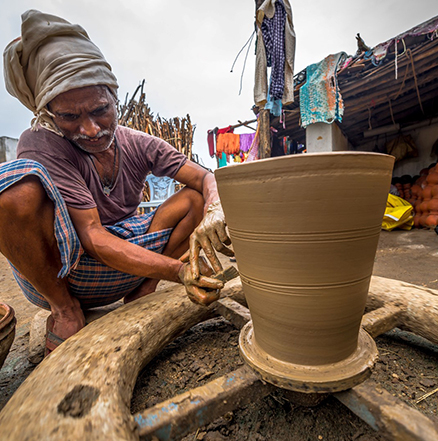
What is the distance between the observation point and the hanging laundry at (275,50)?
161 inches

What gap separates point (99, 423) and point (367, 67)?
17.9 feet

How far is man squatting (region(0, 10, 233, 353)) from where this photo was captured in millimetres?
1155

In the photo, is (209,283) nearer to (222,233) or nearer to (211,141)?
(222,233)

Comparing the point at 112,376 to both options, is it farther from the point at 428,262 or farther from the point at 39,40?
the point at 428,262

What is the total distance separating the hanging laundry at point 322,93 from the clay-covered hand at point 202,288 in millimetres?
4332

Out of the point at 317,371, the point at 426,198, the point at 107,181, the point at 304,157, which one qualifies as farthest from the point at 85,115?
the point at 426,198

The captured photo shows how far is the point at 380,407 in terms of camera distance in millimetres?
682

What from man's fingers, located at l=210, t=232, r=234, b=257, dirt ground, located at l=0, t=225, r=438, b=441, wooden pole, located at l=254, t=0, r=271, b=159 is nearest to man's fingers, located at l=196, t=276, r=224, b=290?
man's fingers, located at l=210, t=232, r=234, b=257

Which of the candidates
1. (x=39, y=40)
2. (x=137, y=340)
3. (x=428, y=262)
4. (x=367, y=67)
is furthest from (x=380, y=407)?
(x=367, y=67)

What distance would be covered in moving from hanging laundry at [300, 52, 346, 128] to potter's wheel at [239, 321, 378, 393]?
4434 millimetres

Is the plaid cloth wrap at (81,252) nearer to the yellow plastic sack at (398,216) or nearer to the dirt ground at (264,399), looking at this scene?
the dirt ground at (264,399)

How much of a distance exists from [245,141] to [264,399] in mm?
6180

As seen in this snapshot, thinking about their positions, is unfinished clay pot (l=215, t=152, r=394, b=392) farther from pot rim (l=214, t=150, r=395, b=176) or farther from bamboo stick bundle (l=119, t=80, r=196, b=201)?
bamboo stick bundle (l=119, t=80, r=196, b=201)

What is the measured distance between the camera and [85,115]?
54.2 inches
